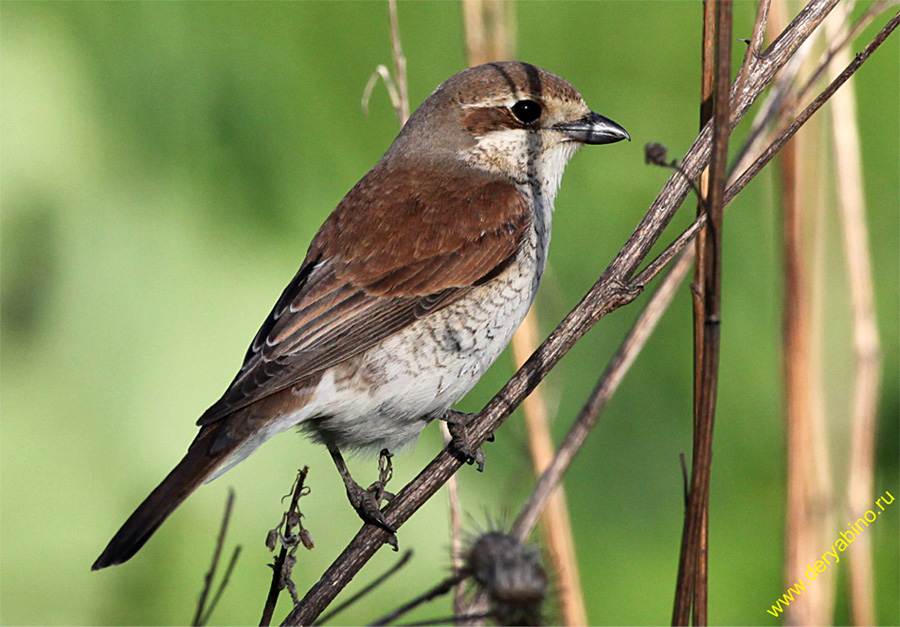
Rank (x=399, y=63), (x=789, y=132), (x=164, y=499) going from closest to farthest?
(x=789, y=132) → (x=164, y=499) → (x=399, y=63)

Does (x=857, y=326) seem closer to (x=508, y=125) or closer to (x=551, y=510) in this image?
(x=551, y=510)

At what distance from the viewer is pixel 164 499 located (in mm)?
1866

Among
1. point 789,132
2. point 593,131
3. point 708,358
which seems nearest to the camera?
point 708,358

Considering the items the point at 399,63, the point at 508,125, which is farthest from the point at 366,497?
the point at 508,125

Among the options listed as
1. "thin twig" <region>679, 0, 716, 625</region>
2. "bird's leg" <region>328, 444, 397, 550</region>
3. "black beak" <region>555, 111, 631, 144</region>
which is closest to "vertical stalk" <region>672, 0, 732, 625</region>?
"thin twig" <region>679, 0, 716, 625</region>

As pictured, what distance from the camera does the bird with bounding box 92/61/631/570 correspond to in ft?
6.90

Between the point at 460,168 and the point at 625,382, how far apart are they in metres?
0.77

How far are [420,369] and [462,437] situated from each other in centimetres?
29

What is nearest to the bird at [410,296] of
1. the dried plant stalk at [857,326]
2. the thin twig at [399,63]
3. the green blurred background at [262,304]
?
the thin twig at [399,63]

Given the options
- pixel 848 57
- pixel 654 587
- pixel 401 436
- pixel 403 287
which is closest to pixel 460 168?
pixel 403 287

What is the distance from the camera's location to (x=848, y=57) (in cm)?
232

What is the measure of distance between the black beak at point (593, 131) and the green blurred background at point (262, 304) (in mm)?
463

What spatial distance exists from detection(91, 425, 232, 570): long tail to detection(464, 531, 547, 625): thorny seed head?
83cm

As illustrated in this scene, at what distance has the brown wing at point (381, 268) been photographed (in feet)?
7.03
